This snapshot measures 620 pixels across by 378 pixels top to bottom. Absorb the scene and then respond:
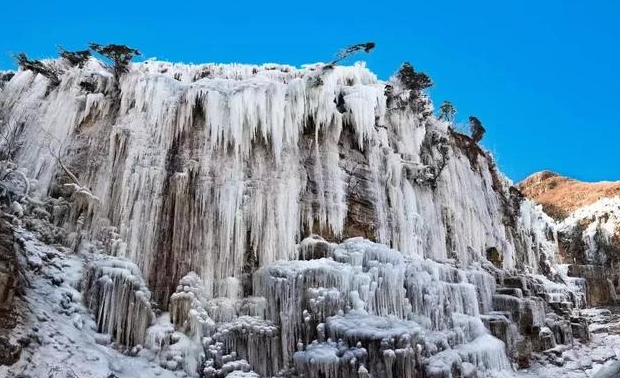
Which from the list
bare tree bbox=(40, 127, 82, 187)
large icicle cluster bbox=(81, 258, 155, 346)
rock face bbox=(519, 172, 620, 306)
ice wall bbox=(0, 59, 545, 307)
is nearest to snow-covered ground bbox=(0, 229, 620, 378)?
large icicle cluster bbox=(81, 258, 155, 346)

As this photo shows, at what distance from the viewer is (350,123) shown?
17.1 m

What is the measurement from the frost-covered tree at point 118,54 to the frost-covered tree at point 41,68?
1.69 m

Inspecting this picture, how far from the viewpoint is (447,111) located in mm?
21047

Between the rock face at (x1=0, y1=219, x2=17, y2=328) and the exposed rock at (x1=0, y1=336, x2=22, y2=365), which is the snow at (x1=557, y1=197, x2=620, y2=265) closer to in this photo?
the rock face at (x1=0, y1=219, x2=17, y2=328)

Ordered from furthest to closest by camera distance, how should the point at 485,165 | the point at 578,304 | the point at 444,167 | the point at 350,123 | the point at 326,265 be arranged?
the point at 485,165
the point at 578,304
the point at 444,167
the point at 350,123
the point at 326,265

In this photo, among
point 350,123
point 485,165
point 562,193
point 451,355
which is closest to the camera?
point 451,355

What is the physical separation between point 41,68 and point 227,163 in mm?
6605

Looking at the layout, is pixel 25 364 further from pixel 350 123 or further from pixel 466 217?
pixel 466 217

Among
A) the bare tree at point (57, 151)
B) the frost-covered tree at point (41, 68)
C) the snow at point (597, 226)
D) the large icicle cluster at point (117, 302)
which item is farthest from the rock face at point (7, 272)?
the snow at point (597, 226)

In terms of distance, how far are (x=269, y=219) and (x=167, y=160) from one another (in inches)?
124

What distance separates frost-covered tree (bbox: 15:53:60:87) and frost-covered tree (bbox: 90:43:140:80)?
66.7 inches

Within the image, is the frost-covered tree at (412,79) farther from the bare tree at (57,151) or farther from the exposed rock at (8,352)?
the exposed rock at (8,352)

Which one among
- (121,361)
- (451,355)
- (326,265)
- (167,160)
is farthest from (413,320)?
(167,160)

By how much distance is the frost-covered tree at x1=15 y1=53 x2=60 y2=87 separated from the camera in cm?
1662
